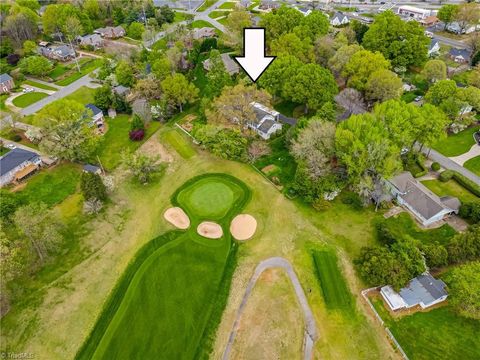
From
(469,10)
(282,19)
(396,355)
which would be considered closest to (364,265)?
(396,355)

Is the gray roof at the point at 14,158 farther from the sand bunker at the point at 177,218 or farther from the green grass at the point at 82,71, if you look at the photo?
the green grass at the point at 82,71

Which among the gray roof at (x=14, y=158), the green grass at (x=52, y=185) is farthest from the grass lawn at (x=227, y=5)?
the gray roof at (x=14, y=158)

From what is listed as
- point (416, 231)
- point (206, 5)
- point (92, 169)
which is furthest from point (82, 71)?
point (416, 231)

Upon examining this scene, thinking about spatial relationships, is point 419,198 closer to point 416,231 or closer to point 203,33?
point 416,231

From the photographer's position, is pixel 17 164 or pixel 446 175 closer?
pixel 446 175

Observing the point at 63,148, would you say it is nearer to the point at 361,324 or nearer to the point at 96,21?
the point at 361,324
